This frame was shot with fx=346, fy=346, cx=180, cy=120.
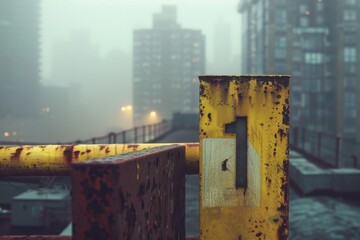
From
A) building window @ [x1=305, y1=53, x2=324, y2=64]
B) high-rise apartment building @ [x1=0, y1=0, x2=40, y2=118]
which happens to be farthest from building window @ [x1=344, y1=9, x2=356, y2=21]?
high-rise apartment building @ [x1=0, y1=0, x2=40, y2=118]

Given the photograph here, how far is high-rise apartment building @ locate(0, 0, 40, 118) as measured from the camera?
81.6 meters

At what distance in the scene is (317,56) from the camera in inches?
2053

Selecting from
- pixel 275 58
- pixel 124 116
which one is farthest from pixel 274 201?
pixel 124 116

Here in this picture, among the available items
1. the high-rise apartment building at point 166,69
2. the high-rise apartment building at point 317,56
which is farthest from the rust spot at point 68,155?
the high-rise apartment building at point 166,69

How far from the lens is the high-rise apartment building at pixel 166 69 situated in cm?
10388

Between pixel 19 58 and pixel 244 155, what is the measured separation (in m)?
93.2

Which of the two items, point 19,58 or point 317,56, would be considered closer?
point 317,56

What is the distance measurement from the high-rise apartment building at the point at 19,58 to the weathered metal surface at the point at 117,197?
87.3m

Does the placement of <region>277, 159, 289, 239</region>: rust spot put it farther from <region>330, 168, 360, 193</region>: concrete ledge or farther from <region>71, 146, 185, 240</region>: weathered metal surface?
<region>330, 168, 360, 193</region>: concrete ledge

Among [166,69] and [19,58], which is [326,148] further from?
[166,69]

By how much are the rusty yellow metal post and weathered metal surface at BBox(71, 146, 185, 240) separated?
35 cm

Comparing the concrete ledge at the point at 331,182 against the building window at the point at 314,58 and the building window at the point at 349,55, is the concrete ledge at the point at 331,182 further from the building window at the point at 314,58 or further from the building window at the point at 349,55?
the building window at the point at 349,55

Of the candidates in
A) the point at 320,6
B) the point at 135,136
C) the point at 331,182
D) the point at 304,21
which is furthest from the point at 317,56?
the point at 331,182

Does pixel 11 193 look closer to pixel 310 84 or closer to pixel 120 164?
pixel 120 164
